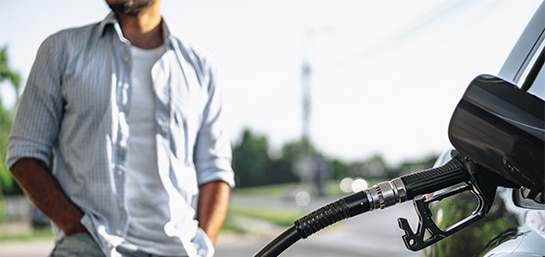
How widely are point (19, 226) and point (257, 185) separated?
49.4ft

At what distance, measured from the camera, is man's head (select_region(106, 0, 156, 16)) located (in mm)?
2146

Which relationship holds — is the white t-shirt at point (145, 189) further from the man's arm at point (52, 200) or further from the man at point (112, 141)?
the man's arm at point (52, 200)

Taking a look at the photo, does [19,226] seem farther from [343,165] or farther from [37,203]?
[37,203]

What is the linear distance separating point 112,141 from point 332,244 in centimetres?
1512

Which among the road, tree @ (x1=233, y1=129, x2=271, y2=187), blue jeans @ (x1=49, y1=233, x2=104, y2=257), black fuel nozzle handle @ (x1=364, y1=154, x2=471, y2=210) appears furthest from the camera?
tree @ (x1=233, y1=129, x2=271, y2=187)

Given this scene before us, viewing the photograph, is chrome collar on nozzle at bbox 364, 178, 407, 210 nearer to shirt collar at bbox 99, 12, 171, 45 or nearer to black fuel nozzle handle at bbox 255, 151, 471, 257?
black fuel nozzle handle at bbox 255, 151, 471, 257

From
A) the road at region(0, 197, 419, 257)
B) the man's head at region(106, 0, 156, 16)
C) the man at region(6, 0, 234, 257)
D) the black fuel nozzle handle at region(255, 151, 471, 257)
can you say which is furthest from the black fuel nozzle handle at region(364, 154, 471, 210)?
the road at region(0, 197, 419, 257)

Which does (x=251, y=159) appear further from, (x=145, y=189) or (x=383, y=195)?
(x=383, y=195)

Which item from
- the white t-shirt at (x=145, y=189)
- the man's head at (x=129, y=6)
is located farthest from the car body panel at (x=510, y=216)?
the man's head at (x=129, y=6)

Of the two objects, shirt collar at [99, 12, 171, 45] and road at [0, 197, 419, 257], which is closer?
shirt collar at [99, 12, 171, 45]

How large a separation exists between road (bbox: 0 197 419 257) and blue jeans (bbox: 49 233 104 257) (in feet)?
29.0

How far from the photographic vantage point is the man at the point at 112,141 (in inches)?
83.4

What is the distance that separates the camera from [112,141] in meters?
2.13

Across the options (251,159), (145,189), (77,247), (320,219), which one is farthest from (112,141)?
(251,159)
